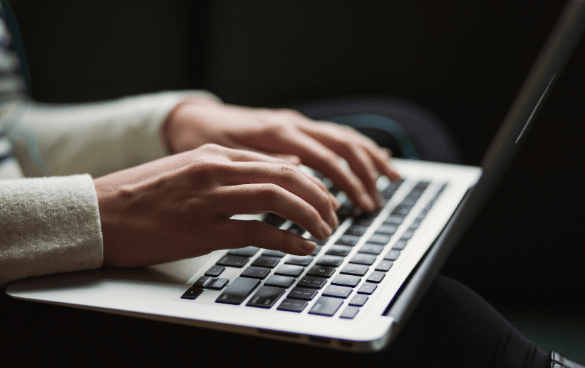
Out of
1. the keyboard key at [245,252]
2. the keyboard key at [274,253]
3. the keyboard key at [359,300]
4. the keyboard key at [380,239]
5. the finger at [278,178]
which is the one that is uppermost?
the finger at [278,178]

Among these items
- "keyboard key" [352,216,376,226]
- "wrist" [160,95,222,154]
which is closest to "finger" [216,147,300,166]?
"keyboard key" [352,216,376,226]

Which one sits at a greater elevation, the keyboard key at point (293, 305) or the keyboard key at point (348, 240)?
the keyboard key at point (293, 305)

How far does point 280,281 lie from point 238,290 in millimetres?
37

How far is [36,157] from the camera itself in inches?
31.2

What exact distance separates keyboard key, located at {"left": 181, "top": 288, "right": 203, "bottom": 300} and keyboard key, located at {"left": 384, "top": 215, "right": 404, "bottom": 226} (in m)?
A: 0.24

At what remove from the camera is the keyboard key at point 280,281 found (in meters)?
0.40

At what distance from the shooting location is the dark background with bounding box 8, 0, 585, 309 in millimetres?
969

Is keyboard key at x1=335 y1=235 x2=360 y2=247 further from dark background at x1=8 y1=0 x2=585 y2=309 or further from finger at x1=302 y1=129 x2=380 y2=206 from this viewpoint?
dark background at x1=8 y1=0 x2=585 y2=309

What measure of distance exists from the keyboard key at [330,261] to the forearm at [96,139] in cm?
39

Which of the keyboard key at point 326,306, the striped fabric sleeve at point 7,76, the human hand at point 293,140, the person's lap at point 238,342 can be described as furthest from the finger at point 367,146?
the striped fabric sleeve at point 7,76

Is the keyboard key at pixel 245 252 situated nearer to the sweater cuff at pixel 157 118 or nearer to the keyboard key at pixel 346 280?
the keyboard key at pixel 346 280

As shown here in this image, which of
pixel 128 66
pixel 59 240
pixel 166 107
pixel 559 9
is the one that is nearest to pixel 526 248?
pixel 559 9

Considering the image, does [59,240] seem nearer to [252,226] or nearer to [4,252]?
[4,252]

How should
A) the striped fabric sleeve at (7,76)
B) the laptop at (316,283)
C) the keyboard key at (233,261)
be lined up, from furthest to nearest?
the striped fabric sleeve at (7,76), the keyboard key at (233,261), the laptop at (316,283)
